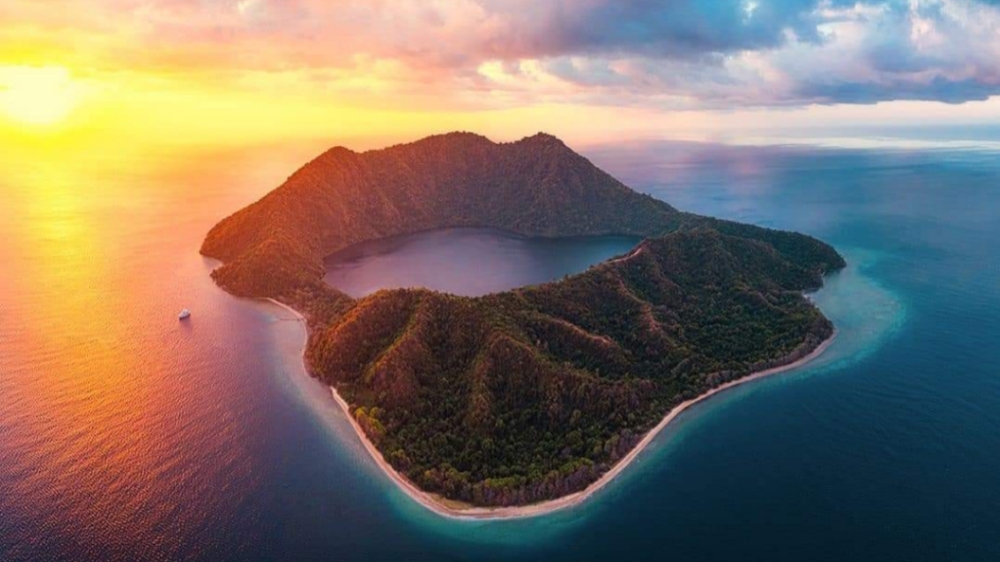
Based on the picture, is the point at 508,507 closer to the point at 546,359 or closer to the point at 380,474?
the point at 380,474

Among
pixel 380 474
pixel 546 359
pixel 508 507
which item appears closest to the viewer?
pixel 508 507

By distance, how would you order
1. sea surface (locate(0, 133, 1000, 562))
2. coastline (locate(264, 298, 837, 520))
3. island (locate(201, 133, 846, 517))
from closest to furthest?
sea surface (locate(0, 133, 1000, 562)) < coastline (locate(264, 298, 837, 520)) < island (locate(201, 133, 846, 517))

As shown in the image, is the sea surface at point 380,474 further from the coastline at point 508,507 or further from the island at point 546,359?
the island at point 546,359

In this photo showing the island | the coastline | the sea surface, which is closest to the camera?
the sea surface

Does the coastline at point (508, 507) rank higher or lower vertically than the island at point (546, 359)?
lower

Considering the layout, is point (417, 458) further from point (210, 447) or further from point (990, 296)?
point (990, 296)

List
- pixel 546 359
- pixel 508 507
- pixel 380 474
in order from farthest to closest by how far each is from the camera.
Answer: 1. pixel 546 359
2. pixel 380 474
3. pixel 508 507

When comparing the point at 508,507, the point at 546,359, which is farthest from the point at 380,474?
the point at 546,359

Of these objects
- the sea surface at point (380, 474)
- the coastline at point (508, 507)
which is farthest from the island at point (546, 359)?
the sea surface at point (380, 474)

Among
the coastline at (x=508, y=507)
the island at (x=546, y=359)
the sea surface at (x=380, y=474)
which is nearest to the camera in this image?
the sea surface at (x=380, y=474)

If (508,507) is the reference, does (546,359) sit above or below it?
above

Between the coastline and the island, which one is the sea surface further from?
the island

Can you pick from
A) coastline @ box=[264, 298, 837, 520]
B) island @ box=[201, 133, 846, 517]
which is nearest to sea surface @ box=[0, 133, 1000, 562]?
coastline @ box=[264, 298, 837, 520]
